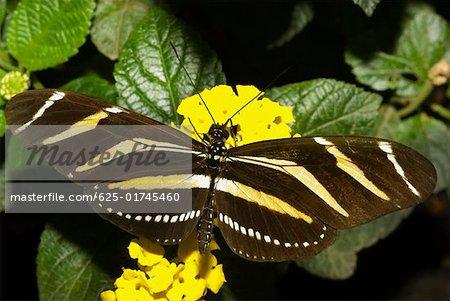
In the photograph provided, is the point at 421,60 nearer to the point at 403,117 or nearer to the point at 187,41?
the point at 403,117

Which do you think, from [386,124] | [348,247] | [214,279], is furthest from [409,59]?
[214,279]

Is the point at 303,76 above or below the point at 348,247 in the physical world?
above

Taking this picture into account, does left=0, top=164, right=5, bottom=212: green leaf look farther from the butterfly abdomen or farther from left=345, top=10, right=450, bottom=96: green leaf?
left=345, top=10, right=450, bottom=96: green leaf

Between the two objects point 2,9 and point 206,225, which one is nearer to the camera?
point 206,225

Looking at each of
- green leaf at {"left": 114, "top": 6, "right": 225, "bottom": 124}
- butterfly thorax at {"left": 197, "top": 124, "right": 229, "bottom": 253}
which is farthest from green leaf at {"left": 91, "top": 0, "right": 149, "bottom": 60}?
butterfly thorax at {"left": 197, "top": 124, "right": 229, "bottom": 253}

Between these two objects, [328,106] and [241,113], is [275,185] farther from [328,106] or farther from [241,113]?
[328,106]

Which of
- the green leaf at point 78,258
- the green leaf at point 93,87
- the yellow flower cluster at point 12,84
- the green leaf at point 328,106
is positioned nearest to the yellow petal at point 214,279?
the green leaf at point 78,258

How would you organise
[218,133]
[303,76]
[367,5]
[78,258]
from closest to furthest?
[218,133]
[367,5]
[78,258]
[303,76]
